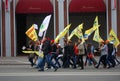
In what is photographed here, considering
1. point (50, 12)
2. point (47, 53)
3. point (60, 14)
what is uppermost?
point (50, 12)

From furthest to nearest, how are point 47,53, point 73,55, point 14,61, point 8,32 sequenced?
point 8,32
point 14,61
point 73,55
point 47,53

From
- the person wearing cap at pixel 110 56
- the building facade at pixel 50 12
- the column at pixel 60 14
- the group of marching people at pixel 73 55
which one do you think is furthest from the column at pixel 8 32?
the person wearing cap at pixel 110 56

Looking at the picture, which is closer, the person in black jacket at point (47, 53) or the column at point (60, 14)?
the person in black jacket at point (47, 53)

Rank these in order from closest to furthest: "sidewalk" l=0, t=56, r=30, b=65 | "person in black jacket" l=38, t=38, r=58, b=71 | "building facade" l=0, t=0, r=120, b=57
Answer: "person in black jacket" l=38, t=38, r=58, b=71 → "sidewalk" l=0, t=56, r=30, b=65 → "building facade" l=0, t=0, r=120, b=57

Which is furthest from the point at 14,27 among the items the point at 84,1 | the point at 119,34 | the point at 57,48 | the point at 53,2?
the point at 57,48

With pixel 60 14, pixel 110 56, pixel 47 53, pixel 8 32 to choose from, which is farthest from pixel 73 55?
pixel 8 32

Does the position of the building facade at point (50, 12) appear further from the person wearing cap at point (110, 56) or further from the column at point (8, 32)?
the person wearing cap at point (110, 56)

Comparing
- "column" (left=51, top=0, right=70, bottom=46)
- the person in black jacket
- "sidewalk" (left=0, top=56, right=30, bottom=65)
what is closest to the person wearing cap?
the person in black jacket

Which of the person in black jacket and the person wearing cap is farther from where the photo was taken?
the person wearing cap

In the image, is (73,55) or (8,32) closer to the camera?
(73,55)

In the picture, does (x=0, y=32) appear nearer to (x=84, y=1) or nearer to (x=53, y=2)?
(x=53, y=2)

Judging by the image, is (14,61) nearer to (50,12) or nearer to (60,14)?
(60,14)

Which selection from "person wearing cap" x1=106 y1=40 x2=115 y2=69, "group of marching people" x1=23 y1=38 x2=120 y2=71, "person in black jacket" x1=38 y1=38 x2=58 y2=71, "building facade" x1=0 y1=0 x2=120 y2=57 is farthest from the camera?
"building facade" x1=0 y1=0 x2=120 y2=57

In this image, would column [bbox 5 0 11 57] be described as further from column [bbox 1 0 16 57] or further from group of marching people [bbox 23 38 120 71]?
group of marching people [bbox 23 38 120 71]
